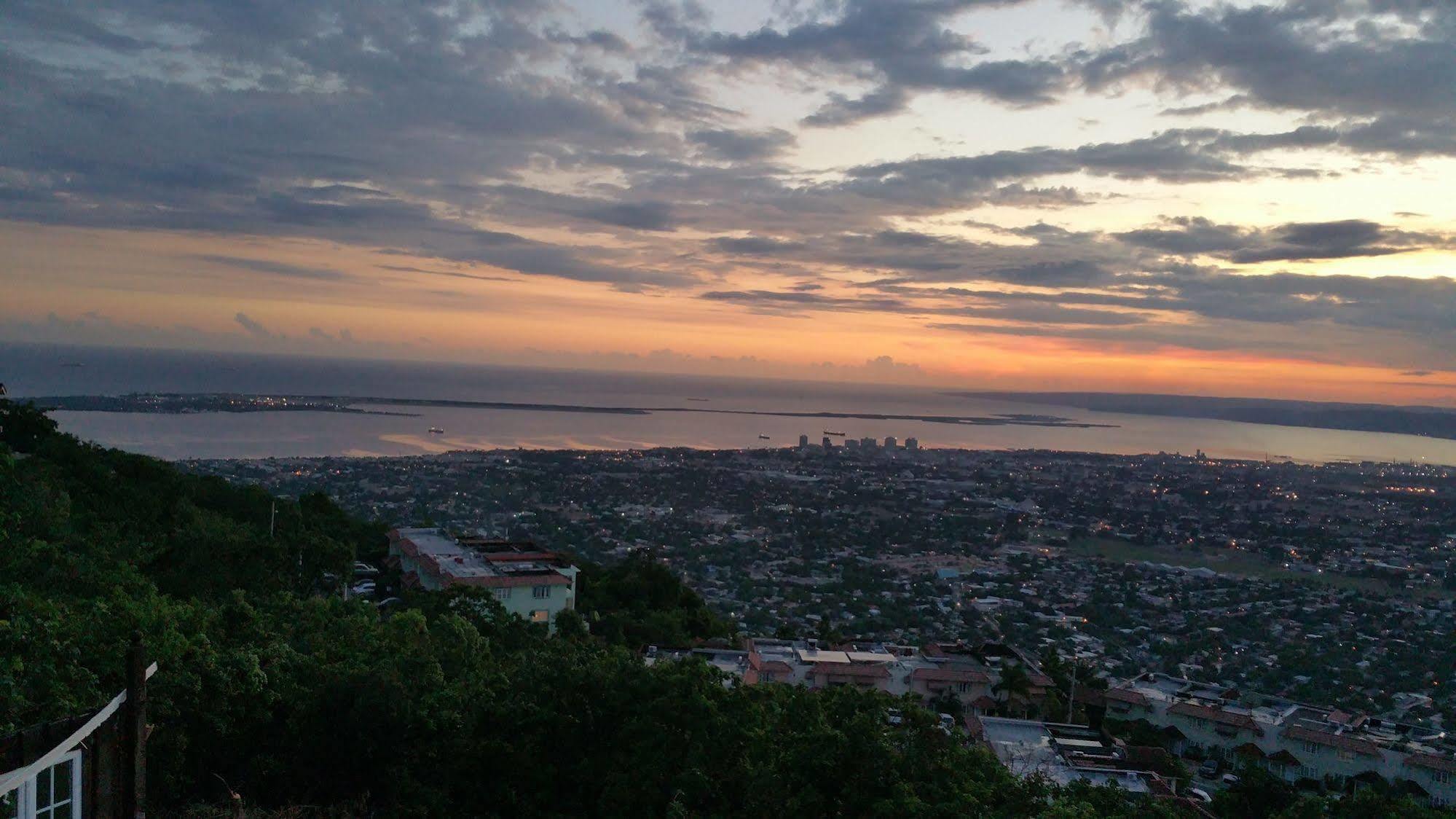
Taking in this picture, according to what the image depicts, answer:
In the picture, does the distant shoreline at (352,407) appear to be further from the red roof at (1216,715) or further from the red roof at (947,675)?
the red roof at (1216,715)

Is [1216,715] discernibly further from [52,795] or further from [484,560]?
[52,795]

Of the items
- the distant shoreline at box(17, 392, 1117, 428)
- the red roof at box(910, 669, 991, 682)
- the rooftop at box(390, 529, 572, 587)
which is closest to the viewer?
the red roof at box(910, 669, 991, 682)

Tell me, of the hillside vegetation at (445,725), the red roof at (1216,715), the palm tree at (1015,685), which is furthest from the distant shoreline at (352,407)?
the red roof at (1216,715)

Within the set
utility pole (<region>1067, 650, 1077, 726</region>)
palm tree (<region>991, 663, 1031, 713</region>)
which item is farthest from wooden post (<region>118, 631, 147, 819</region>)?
palm tree (<region>991, 663, 1031, 713</region>)

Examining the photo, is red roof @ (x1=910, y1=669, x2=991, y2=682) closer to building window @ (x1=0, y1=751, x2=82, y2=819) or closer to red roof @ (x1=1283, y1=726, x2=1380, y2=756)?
red roof @ (x1=1283, y1=726, x2=1380, y2=756)

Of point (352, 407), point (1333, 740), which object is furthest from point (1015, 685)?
point (352, 407)

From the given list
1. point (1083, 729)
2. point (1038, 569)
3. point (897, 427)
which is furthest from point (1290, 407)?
point (1083, 729)

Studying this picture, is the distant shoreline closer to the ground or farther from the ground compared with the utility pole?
farther from the ground
